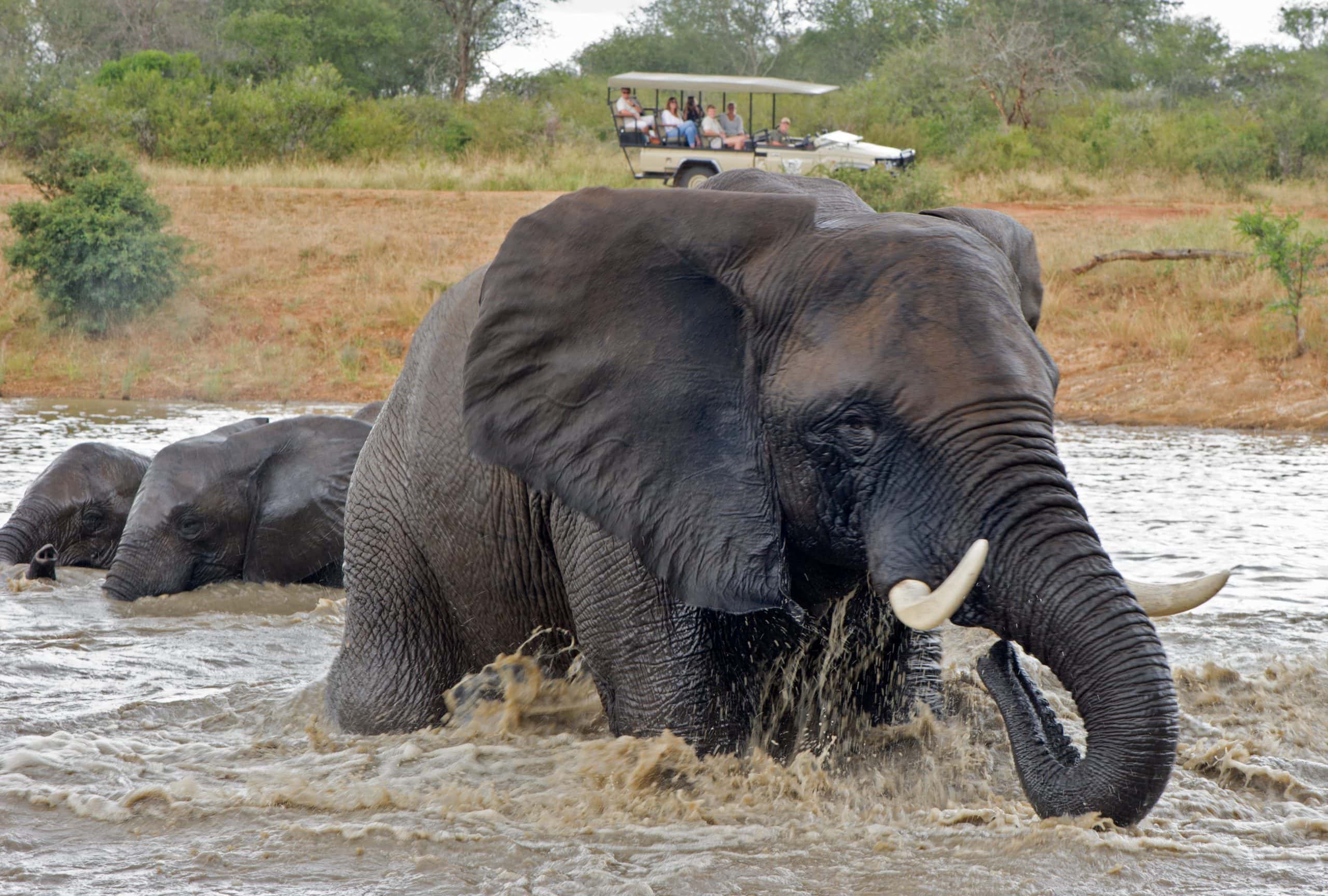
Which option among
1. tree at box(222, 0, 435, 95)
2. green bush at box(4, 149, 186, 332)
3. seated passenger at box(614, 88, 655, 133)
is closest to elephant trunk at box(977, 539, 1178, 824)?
green bush at box(4, 149, 186, 332)

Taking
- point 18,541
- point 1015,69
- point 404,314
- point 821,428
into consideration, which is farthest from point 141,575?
point 1015,69

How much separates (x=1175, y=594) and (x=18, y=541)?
614cm

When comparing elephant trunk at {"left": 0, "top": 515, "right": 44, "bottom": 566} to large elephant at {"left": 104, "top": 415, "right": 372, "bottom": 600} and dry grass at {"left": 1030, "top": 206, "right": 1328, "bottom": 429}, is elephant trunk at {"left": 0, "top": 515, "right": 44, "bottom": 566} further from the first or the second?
dry grass at {"left": 1030, "top": 206, "right": 1328, "bottom": 429}

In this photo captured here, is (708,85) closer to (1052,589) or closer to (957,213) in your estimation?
(957,213)

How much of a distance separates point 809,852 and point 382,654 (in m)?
1.24

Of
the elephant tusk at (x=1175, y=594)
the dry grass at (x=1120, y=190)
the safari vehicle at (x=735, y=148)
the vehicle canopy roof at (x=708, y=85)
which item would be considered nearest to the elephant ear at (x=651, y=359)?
the elephant tusk at (x=1175, y=594)

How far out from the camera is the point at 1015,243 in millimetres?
3408

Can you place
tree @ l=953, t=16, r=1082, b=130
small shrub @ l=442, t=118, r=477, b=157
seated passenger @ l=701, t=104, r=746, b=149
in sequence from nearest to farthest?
seated passenger @ l=701, t=104, r=746, b=149
small shrub @ l=442, t=118, r=477, b=157
tree @ l=953, t=16, r=1082, b=130

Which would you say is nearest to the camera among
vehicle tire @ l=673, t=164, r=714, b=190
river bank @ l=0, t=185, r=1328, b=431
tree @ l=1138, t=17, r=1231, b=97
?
river bank @ l=0, t=185, r=1328, b=431

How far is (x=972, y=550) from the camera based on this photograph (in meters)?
2.53

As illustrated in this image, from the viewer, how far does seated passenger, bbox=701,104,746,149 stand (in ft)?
75.6

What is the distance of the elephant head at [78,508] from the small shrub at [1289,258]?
10.3 m

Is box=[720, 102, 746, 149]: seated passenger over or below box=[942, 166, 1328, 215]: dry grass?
over

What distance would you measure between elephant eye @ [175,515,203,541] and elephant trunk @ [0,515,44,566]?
1.00 m
